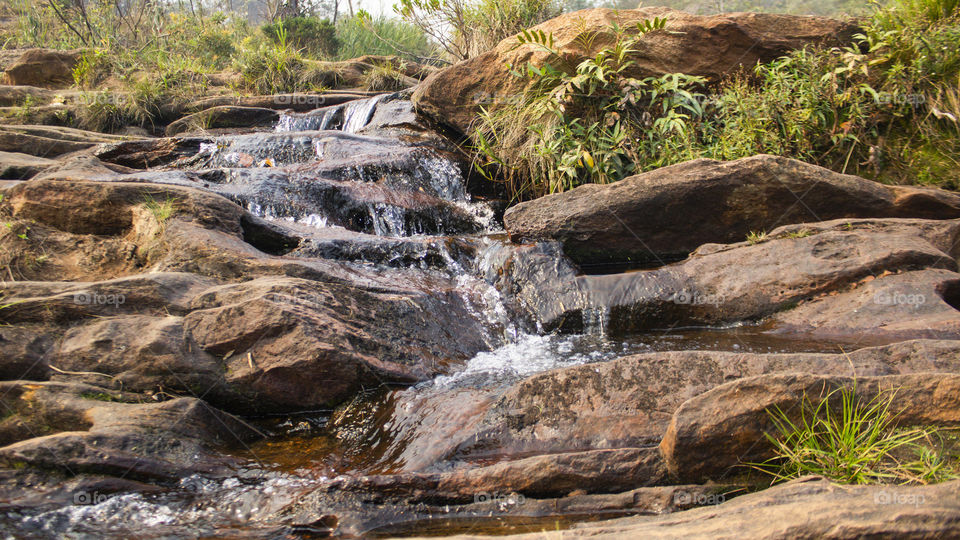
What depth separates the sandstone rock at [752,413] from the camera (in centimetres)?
221

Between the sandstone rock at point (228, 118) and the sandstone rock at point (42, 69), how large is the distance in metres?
3.87

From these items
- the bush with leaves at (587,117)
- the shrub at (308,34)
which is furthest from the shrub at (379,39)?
the bush with leaves at (587,117)

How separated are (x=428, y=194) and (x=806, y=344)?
4.34 metres

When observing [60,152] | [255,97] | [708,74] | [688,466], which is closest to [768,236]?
[708,74]

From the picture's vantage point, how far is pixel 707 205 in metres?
5.34

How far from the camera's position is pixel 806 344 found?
154 inches

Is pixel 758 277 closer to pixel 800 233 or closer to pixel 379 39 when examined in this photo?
pixel 800 233

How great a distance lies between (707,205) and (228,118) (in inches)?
325

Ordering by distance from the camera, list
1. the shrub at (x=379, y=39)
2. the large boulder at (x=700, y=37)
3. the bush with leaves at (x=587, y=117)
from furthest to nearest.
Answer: the shrub at (x=379, y=39) → the large boulder at (x=700, y=37) → the bush with leaves at (x=587, y=117)

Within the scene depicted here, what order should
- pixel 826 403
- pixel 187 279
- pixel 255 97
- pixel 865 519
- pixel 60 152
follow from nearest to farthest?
pixel 865 519 → pixel 826 403 → pixel 187 279 → pixel 60 152 → pixel 255 97

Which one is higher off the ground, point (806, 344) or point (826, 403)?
point (826, 403)

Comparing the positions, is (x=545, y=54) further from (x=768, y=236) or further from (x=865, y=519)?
(x=865, y=519)

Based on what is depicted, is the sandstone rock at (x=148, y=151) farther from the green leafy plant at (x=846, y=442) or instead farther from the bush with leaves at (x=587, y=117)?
the green leafy plant at (x=846, y=442)

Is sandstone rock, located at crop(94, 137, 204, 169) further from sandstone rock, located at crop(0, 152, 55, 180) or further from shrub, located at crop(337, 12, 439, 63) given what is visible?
shrub, located at crop(337, 12, 439, 63)
